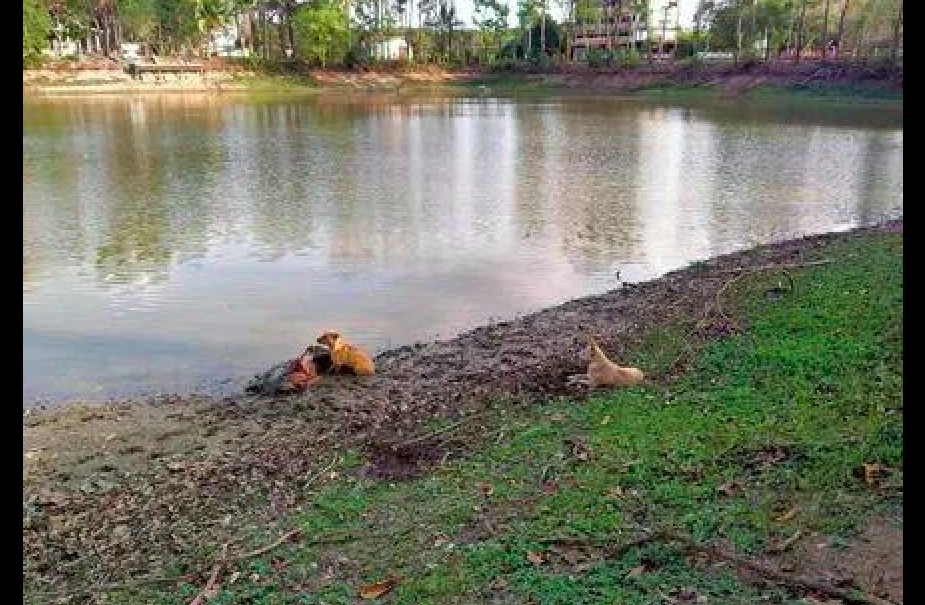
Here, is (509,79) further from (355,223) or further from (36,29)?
(355,223)

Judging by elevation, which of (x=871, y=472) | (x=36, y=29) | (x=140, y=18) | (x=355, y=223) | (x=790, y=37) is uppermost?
(x=140, y=18)

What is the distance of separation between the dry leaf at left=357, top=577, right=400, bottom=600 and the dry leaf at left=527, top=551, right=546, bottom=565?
63 centimetres

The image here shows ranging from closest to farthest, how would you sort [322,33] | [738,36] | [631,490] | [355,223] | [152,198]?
[631,490], [355,223], [152,198], [738,36], [322,33]

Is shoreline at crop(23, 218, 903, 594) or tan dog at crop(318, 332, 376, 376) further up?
tan dog at crop(318, 332, 376, 376)

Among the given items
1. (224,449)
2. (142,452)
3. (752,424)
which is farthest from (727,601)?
(142,452)

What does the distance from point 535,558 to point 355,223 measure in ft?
39.1

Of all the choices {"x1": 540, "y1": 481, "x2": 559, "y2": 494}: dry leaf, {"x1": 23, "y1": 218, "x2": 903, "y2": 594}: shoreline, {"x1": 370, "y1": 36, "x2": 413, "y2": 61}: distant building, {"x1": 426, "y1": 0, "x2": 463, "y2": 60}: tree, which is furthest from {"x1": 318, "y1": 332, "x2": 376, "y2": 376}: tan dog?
{"x1": 426, "y1": 0, "x2": 463, "y2": 60}: tree

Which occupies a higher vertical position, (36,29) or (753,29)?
(36,29)

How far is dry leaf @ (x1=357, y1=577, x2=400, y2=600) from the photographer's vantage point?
4.14 meters

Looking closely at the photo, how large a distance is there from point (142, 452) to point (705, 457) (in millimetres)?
3865

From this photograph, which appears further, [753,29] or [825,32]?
[753,29]

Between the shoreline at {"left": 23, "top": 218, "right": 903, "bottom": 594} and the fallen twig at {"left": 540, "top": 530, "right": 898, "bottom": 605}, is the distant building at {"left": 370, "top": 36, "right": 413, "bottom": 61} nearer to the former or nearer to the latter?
the shoreline at {"left": 23, "top": 218, "right": 903, "bottom": 594}

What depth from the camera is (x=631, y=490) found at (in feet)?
15.9

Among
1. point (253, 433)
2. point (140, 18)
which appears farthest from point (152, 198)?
point (140, 18)
